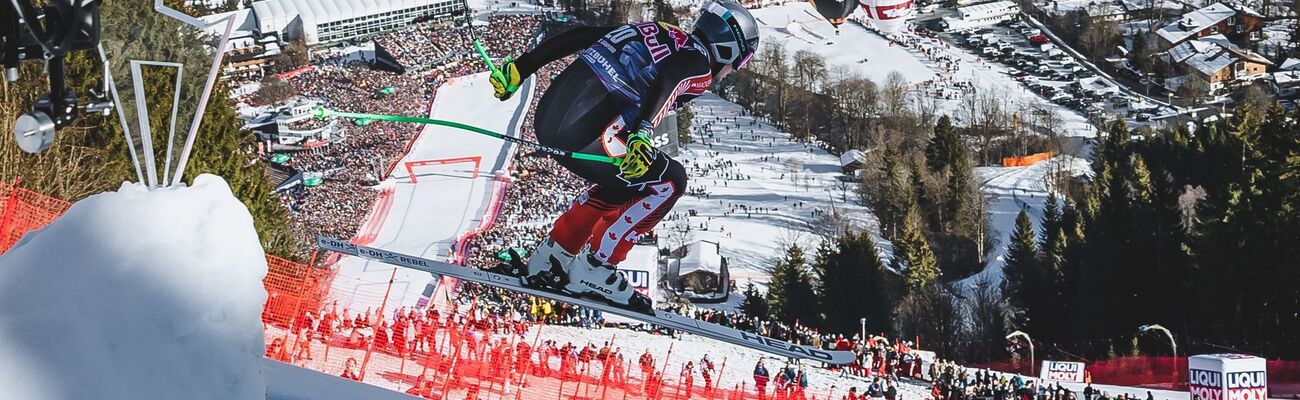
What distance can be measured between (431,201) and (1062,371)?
107 feet

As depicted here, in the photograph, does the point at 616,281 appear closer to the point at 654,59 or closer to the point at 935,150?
the point at 654,59

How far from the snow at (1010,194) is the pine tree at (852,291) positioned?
1267cm

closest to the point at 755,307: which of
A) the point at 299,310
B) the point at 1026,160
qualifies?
the point at 299,310

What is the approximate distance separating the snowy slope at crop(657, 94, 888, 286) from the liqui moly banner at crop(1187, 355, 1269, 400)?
30957mm

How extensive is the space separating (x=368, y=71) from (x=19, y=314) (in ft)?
257

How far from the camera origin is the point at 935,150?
218ft

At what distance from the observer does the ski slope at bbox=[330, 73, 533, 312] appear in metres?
32.9

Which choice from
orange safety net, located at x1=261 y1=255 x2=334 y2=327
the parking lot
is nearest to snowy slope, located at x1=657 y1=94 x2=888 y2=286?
the parking lot

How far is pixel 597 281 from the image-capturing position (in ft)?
32.6

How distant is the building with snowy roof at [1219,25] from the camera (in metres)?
101

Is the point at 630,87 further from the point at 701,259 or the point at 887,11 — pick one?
the point at 701,259

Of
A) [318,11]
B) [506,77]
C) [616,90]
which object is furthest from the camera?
[318,11]

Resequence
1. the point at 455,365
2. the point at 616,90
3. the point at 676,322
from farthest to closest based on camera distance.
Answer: the point at 455,365, the point at 676,322, the point at 616,90

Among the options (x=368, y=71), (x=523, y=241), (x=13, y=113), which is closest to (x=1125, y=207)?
(x=523, y=241)
